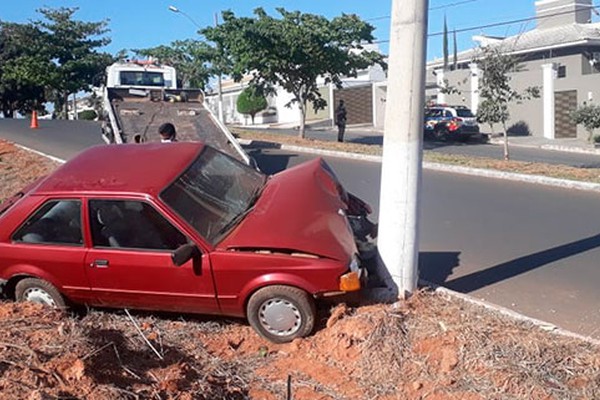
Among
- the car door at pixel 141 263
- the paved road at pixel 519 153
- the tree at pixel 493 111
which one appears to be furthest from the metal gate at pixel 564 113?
the car door at pixel 141 263

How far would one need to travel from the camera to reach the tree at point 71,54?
4081cm

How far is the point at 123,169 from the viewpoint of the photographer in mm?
5715

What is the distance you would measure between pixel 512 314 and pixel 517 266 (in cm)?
171

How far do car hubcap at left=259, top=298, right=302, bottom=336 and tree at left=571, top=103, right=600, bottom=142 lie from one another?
23172 millimetres

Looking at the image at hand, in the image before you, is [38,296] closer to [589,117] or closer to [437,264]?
[437,264]

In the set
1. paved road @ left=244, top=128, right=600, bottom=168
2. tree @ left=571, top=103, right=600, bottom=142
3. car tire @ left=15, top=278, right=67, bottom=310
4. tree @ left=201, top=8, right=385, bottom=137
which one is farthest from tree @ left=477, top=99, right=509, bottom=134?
car tire @ left=15, top=278, right=67, bottom=310

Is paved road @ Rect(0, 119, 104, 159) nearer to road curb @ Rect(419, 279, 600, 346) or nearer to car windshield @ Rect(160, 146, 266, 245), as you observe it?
car windshield @ Rect(160, 146, 266, 245)

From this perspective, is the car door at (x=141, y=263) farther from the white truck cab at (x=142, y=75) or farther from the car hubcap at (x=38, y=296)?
the white truck cab at (x=142, y=75)

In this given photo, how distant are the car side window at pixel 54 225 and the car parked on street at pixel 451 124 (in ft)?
80.8

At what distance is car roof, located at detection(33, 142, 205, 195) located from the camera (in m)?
5.36

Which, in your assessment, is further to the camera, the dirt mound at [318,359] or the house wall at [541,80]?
the house wall at [541,80]

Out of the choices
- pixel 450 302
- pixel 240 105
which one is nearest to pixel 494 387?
pixel 450 302

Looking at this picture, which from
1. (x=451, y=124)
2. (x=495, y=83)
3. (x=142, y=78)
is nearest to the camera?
(x=495, y=83)

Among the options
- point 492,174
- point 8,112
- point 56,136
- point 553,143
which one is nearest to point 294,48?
point 56,136
